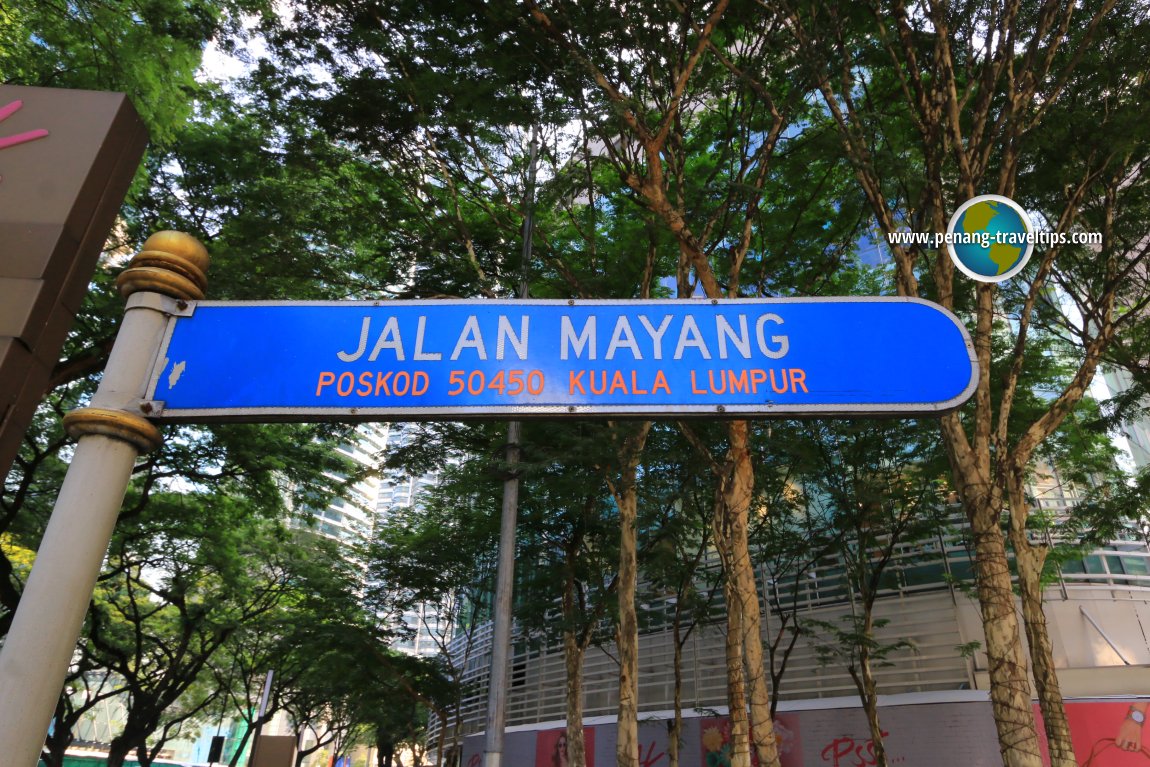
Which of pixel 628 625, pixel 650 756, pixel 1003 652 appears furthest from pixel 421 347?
pixel 650 756

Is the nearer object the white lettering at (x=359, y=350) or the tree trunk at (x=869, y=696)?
the white lettering at (x=359, y=350)

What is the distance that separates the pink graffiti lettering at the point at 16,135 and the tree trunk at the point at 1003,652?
6.20 meters

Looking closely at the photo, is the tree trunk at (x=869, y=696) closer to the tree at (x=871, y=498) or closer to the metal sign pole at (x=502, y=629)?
the tree at (x=871, y=498)

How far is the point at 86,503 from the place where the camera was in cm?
167

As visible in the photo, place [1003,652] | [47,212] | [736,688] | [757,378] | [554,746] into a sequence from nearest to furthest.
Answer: [47,212]
[757,378]
[1003,652]
[736,688]
[554,746]

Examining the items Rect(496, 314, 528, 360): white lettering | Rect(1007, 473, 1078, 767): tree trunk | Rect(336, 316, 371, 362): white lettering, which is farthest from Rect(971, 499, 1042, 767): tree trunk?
Rect(336, 316, 371, 362): white lettering

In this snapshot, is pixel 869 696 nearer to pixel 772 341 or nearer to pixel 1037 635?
pixel 1037 635

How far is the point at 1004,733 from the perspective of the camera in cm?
537

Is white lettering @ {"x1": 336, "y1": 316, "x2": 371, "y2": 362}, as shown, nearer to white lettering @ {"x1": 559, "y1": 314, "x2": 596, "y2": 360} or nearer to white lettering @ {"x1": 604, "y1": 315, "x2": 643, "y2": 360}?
white lettering @ {"x1": 559, "y1": 314, "x2": 596, "y2": 360}

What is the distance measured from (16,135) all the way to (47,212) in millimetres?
268

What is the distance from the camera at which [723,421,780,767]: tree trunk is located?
7.33m

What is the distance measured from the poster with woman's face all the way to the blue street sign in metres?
17.6

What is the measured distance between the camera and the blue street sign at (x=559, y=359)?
185 centimetres

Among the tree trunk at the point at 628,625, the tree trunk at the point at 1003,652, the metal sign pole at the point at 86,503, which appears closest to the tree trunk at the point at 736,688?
the tree trunk at the point at 628,625
